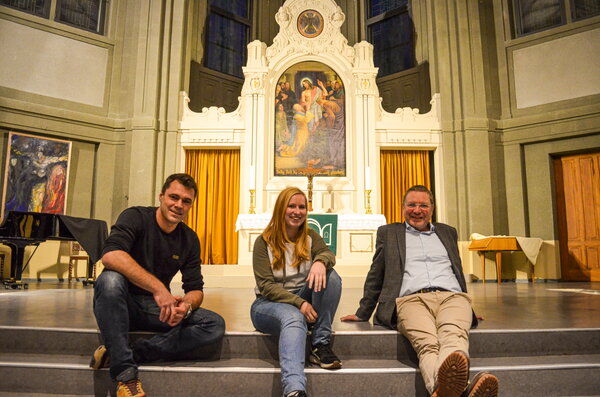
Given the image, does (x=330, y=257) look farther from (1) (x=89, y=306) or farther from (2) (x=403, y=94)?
(2) (x=403, y=94)

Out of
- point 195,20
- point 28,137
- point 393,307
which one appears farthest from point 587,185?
point 28,137

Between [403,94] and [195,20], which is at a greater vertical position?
[195,20]

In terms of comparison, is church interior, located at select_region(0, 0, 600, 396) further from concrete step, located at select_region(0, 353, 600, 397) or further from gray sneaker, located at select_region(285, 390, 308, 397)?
gray sneaker, located at select_region(285, 390, 308, 397)

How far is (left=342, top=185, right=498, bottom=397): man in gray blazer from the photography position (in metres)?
2.11

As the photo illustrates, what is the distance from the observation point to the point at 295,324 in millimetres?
2051

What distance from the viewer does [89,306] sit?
147 inches

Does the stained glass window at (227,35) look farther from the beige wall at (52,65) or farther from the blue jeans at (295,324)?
the blue jeans at (295,324)

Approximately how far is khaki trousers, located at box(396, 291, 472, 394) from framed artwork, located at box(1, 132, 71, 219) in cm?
739

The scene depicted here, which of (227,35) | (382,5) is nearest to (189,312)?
(227,35)

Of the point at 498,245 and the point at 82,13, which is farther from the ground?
the point at 82,13

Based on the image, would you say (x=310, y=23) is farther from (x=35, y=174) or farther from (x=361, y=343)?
(x=361, y=343)

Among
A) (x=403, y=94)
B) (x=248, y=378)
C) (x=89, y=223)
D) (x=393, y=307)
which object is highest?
(x=403, y=94)

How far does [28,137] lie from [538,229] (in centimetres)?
918

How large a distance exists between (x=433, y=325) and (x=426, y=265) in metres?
0.43
